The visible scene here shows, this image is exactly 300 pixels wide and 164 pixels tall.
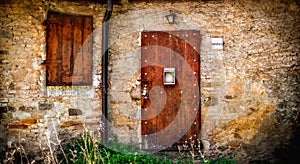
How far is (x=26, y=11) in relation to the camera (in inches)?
236

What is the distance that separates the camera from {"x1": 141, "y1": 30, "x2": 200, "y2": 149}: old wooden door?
6500 mm

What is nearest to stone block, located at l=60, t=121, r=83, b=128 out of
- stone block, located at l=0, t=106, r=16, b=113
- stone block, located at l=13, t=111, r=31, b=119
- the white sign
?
stone block, located at l=13, t=111, r=31, b=119

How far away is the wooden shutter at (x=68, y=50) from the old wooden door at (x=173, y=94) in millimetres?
1198

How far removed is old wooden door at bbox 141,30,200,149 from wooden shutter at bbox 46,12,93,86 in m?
1.20

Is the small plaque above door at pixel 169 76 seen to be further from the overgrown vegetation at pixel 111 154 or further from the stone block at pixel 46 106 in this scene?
the stone block at pixel 46 106

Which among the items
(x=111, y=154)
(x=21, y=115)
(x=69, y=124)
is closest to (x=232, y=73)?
(x=111, y=154)

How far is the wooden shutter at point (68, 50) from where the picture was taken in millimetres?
6195

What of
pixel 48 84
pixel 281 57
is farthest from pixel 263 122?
pixel 48 84

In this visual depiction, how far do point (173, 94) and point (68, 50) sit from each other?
2.13 meters

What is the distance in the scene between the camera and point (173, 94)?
256 inches

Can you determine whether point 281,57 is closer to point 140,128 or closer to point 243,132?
point 243,132

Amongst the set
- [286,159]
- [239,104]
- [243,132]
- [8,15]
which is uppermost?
[8,15]

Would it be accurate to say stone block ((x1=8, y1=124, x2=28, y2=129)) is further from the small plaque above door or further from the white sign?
the white sign

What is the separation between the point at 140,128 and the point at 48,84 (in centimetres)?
190
